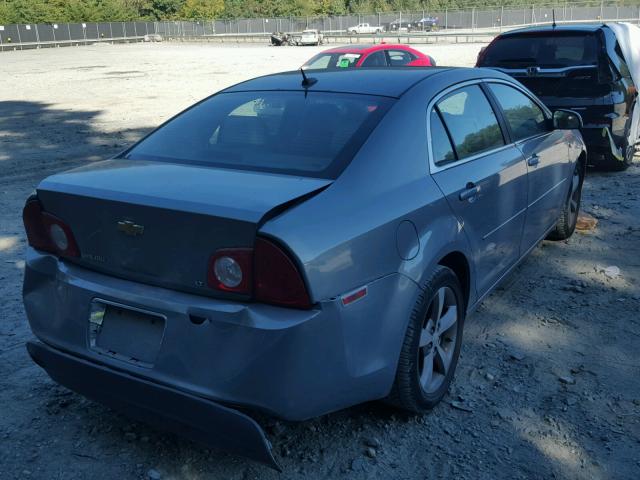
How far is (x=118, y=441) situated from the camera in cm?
310

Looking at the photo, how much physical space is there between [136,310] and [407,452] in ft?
4.47

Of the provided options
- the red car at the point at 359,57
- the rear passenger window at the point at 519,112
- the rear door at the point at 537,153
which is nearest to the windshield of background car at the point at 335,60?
the red car at the point at 359,57

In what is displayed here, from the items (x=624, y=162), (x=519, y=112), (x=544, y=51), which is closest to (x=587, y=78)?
(x=544, y=51)

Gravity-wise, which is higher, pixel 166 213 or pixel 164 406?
pixel 166 213

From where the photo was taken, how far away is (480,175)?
362 centimetres

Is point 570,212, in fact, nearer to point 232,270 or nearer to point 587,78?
point 587,78

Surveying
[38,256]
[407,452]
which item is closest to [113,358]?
[38,256]

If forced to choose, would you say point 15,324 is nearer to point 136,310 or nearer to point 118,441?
point 118,441

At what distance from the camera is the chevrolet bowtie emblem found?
8.71 ft

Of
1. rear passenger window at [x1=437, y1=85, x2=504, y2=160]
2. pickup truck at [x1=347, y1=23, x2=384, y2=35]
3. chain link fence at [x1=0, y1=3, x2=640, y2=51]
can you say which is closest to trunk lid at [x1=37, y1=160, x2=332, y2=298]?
rear passenger window at [x1=437, y1=85, x2=504, y2=160]

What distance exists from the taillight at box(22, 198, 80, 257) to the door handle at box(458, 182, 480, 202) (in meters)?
1.85

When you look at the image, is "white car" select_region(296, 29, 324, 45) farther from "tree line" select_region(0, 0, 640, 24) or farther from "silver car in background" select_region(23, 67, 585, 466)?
"silver car in background" select_region(23, 67, 585, 466)

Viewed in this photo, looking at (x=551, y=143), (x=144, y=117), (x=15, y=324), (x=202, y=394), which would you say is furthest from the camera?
(x=144, y=117)

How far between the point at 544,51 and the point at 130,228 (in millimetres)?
6881
